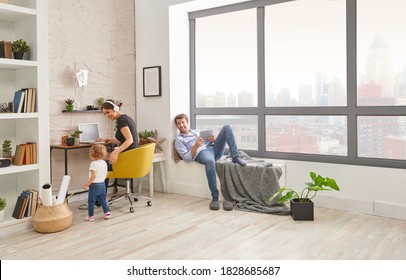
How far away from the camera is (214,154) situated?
472 cm

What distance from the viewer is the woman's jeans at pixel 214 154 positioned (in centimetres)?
449

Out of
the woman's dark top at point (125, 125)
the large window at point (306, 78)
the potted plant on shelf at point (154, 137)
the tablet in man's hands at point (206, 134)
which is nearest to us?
the large window at point (306, 78)

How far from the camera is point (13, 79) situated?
13.1ft

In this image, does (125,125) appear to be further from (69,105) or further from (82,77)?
(82,77)

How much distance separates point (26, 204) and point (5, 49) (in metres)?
1.46

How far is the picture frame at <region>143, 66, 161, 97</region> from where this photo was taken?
5.32 m

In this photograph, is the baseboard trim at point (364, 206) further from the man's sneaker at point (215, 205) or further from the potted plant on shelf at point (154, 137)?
the potted plant on shelf at point (154, 137)

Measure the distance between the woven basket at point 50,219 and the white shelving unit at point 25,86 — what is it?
0.25 m

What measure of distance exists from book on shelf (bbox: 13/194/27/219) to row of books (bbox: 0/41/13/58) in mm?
1330

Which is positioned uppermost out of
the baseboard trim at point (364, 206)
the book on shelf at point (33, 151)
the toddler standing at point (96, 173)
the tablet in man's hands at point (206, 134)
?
the tablet in man's hands at point (206, 134)

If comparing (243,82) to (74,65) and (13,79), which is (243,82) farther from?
(13,79)

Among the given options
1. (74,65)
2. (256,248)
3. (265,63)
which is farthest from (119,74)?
(256,248)

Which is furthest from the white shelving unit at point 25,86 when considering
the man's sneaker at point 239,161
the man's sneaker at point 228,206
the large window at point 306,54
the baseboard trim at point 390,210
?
the baseboard trim at point 390,210

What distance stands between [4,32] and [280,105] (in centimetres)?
314
